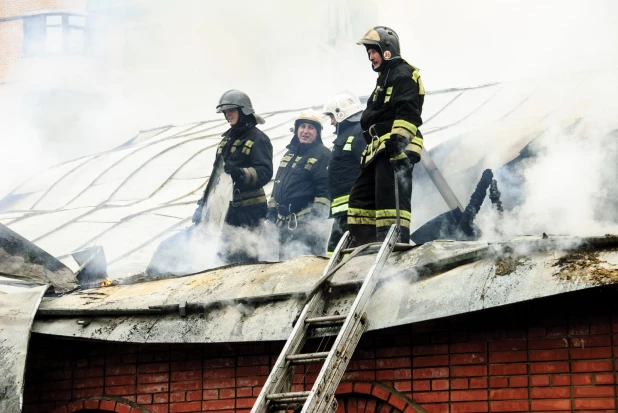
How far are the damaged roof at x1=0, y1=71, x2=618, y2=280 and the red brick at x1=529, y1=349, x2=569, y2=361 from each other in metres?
2.80

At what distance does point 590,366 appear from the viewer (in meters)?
5.27

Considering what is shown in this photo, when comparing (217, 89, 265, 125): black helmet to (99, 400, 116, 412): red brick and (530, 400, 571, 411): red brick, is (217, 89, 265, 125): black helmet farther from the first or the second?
(530, 400, 571, 411): red brick

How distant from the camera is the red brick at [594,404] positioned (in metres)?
5.18

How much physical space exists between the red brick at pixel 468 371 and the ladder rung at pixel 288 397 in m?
1.07

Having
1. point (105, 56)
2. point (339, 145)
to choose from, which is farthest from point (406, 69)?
point (105, 56)

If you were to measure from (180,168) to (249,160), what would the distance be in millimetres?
4392

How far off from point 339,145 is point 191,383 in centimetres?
242

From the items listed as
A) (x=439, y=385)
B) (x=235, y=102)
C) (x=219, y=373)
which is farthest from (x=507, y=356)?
(x=235, y=102)

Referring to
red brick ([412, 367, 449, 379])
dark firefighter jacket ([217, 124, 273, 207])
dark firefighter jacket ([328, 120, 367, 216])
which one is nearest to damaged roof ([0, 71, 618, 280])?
dark firefighter jacket ([328, 120, 367, 216])

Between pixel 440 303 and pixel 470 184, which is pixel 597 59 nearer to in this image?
pixel 470 184

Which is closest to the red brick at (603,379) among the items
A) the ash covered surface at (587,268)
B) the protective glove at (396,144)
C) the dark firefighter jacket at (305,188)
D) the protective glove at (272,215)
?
the ash covered surface at (587,268)

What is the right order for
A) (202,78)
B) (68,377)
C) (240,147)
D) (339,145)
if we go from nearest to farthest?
(68,377) < (339,145) < (240,147) < (202,78)

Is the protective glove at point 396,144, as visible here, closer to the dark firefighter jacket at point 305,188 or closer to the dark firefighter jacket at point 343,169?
the dark firefighter jacket at point 343,169

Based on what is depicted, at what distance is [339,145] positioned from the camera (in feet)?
27.0
